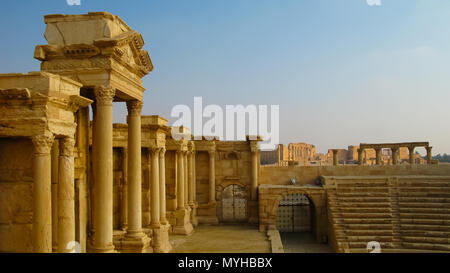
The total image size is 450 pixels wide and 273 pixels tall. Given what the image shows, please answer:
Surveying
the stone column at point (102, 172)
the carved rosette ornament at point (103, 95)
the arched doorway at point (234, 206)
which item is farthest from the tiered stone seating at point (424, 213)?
the carved rosette ornament at point (103, 95)

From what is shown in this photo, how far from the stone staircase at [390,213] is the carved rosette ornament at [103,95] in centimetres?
1368

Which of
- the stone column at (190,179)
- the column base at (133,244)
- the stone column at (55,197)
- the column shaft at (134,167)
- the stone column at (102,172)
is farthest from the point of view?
the stone column at (190,179)

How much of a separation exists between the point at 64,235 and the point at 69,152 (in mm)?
1929

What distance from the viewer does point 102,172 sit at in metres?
10.2

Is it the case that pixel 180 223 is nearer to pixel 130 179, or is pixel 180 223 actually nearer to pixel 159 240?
pixel 159 240

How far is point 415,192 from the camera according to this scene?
2205cm

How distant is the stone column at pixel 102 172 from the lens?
1018 centimetres

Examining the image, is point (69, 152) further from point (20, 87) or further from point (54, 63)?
A: point (54, 63)

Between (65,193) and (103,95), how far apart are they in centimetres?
285

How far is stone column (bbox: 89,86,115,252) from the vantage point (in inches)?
401

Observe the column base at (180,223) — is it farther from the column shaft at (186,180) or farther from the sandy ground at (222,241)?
the column shaft at (186,180)

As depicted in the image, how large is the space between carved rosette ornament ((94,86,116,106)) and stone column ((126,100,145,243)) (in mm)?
2014

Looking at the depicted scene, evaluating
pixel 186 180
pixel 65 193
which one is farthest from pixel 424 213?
pixel 65 193
